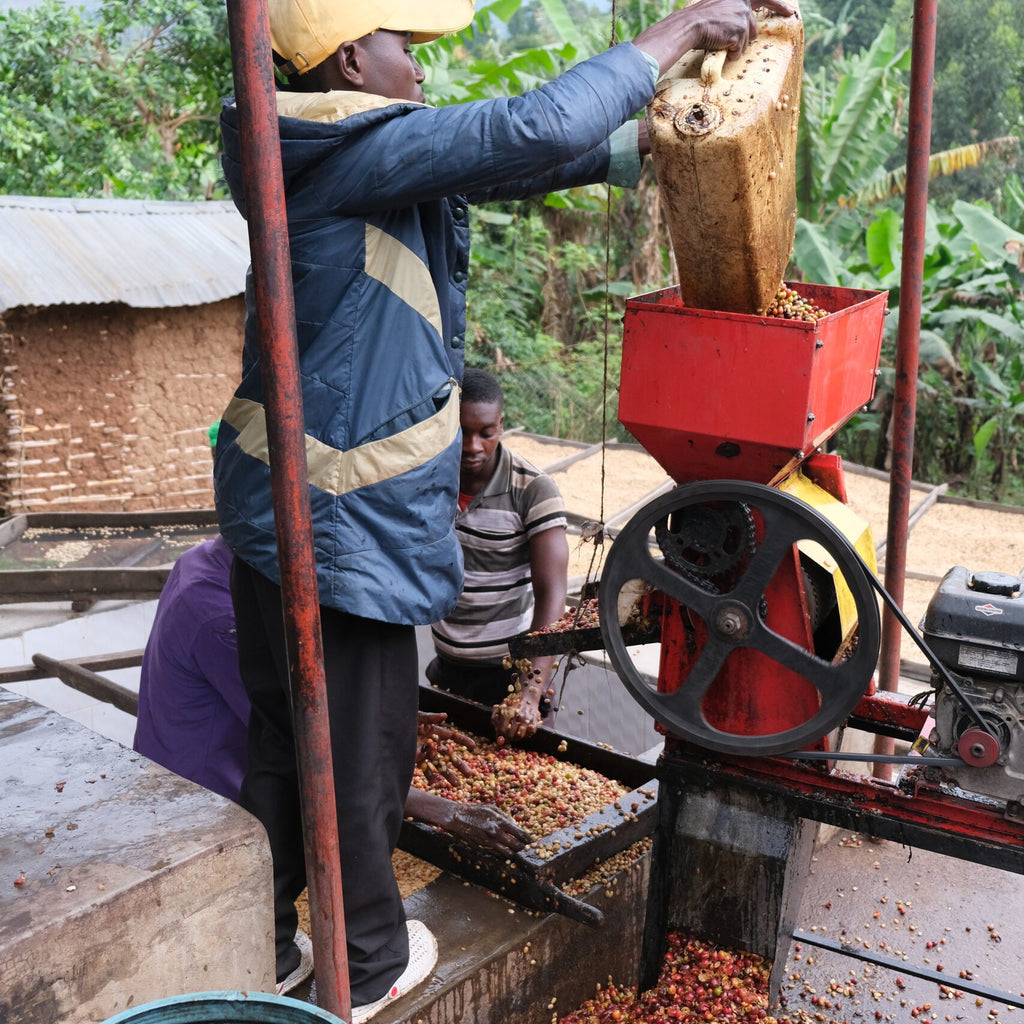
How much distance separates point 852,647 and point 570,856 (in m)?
0.88

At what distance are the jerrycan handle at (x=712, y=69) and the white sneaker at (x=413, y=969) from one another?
1.88m

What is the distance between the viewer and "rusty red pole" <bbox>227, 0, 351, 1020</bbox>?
4.70 feet

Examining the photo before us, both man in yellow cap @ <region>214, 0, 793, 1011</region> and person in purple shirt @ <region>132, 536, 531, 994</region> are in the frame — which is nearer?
man in yellow cap @ <region>214, 0, 793, 1011</region>

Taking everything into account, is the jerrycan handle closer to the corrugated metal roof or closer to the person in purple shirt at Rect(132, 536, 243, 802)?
the person in purple shirt at Rect(132, 536, 243, 802)

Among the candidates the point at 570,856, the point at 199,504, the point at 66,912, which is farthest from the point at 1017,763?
the point at 199,504

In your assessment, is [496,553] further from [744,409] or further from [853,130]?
[853,130]

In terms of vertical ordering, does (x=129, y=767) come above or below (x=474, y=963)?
above

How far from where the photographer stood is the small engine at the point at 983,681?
6.91 ft

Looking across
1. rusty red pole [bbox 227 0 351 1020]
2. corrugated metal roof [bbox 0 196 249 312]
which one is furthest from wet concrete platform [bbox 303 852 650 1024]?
corrugated metal roof [bbox 0 196 249 312]

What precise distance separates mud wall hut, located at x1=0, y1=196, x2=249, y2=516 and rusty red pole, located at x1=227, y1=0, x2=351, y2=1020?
20.6ft

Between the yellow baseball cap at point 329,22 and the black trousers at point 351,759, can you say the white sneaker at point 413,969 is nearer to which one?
the black trousers at point 351,759

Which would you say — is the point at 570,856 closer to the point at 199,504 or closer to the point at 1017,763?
the point at 1017,763

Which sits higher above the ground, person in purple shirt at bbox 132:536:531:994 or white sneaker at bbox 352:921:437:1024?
person in purple shirt at bbox 132:536:531:994

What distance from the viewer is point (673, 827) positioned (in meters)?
2.54
